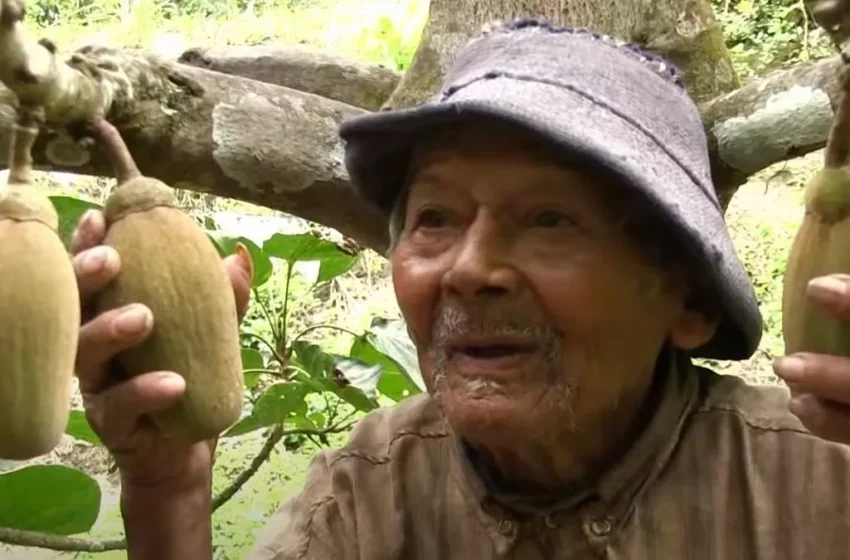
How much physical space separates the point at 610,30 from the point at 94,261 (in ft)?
3.44

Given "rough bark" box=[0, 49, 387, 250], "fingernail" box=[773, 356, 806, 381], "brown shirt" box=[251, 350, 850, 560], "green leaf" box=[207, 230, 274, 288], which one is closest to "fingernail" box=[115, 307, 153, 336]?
"rough bark" box=[0, 49, 387, 250]

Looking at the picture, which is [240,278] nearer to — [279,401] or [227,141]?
[227,141]

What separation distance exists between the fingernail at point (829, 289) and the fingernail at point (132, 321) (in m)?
0.38

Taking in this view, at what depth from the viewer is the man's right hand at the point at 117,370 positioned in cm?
68

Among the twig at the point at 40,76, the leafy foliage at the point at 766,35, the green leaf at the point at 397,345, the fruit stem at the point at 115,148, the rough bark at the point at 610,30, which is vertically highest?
the leafy foliage at the point at 766,35

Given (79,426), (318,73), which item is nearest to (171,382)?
(79,426)

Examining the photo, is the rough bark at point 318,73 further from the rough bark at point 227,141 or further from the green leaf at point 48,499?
the green leaf at point 48,499

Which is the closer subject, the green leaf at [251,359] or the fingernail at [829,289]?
the fingernail at [829,289]

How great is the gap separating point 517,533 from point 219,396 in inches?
17.3

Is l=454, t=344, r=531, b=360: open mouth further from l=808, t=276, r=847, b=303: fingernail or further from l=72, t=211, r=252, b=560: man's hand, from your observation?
l=808, t=276, r=847, b=303: fingernail

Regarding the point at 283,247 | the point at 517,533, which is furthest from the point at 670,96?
the point at 283,247

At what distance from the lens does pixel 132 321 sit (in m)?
0.67

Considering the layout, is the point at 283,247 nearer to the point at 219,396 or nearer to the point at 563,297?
the point at 563,297

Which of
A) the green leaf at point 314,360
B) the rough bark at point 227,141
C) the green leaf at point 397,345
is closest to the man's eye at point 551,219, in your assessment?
the rough bark at point 227,141
